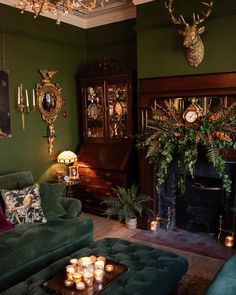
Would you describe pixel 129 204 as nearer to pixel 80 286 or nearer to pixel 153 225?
pixel 153 225

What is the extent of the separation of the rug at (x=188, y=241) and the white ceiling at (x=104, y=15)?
3101 mm

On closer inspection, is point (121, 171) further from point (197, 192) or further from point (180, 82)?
point (180, 82)

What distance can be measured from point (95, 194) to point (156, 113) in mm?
1635

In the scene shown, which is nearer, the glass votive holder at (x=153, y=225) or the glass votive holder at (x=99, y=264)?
the glass votive holder at (x=99, y=264)

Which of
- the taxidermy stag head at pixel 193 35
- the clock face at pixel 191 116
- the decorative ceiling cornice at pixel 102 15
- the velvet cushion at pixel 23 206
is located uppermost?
the decorative ceiling cornice at pixel 102 15

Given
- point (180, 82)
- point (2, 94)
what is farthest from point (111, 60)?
point (2, 94)

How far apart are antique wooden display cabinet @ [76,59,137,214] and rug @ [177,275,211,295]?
1.77 m

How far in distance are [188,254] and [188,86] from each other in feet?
6.32

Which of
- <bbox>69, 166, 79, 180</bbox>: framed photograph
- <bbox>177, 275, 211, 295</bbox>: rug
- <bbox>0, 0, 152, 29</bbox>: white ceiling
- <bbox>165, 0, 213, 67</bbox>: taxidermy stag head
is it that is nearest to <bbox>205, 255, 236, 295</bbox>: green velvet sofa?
<bbox>177, 275, 211, 295</bbox>: rug

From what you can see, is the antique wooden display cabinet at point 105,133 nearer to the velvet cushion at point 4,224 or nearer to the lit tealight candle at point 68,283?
the velvet cushion at point 4,224

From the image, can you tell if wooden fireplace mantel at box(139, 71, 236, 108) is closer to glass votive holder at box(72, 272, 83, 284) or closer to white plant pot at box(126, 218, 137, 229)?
white plant pot at box(126, 218, 137, 229)

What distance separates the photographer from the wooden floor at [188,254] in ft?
9.64

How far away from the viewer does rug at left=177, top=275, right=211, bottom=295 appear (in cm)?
261

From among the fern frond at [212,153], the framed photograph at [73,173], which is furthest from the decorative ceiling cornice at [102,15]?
the fern frond at [212,153]
